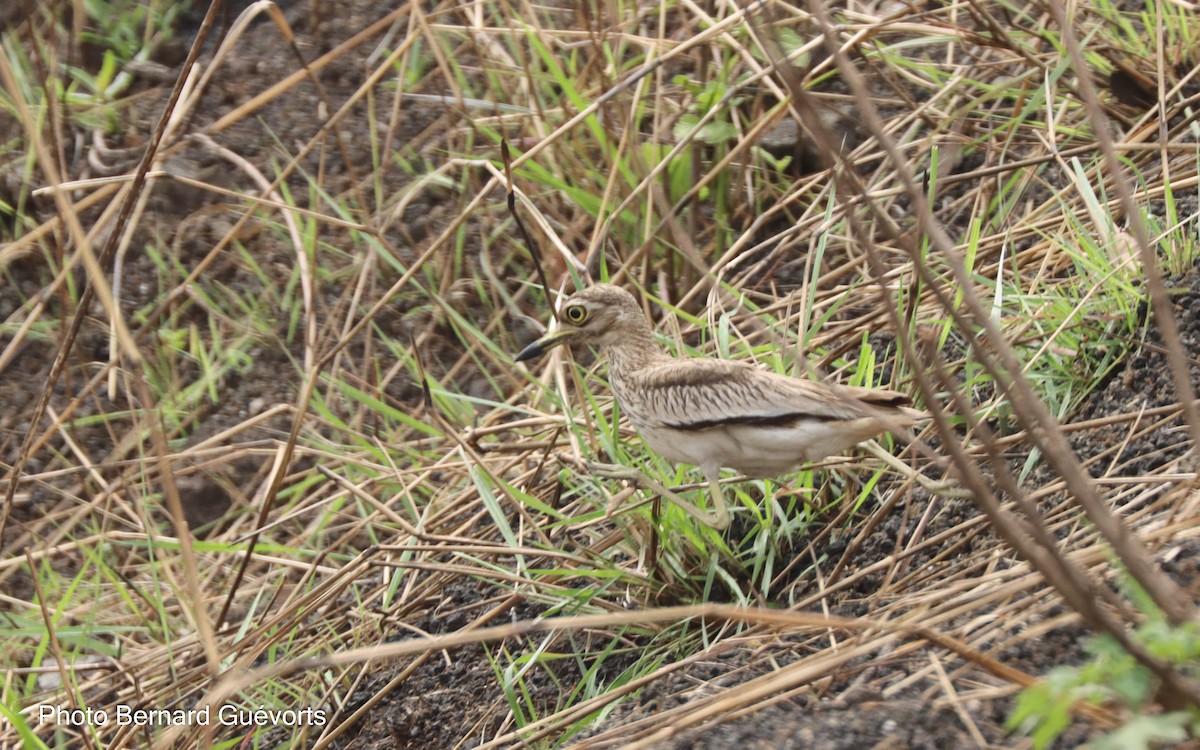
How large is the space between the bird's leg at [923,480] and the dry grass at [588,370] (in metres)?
0.04

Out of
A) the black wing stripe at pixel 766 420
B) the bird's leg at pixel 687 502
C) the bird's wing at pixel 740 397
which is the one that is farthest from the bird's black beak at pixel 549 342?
the black wing stripe at pixel 766 420

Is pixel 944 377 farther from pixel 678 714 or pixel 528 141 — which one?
pixel 528 141

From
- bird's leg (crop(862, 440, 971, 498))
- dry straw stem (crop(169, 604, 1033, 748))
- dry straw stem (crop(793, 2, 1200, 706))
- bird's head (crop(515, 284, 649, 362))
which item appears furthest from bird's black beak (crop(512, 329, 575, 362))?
dry straw stem (crop(793, 2, 1200, 706))

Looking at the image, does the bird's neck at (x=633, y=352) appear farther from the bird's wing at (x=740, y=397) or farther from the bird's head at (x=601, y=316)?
the bird's wing at (x=740, y=397)

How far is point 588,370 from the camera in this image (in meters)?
3.92

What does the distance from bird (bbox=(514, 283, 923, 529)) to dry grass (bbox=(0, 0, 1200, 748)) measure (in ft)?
0.57

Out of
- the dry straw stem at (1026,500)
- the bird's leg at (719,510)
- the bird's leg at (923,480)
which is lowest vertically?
the bird's leg at (719,510)

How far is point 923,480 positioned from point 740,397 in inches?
16.9

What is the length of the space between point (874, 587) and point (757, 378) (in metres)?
0.52

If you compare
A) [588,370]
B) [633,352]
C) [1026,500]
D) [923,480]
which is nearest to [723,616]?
[1026,500]

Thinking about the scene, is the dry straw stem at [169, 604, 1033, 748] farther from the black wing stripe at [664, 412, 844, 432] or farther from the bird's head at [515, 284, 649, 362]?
the bird's head at [515, 284, 649, 362]

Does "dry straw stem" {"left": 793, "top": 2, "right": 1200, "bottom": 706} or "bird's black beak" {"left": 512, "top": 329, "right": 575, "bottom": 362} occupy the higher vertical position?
"dry straw stem" {"left": 793, "top": 2, "right": 1200, "bottom": 706}

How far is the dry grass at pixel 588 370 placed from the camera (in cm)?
219

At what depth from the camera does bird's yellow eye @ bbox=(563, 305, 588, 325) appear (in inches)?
126
